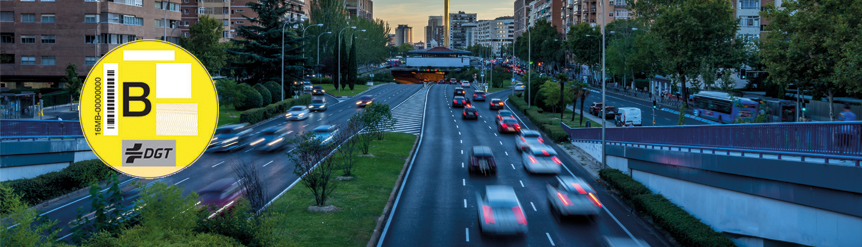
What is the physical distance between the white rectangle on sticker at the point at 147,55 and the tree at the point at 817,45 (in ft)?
124

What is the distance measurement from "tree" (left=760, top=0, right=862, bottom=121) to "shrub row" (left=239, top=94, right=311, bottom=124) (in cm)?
4030

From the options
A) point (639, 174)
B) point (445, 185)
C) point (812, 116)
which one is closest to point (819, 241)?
point (639, 174)

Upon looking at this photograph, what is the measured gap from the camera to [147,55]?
4.77 meters

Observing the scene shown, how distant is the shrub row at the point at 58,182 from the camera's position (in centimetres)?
2177

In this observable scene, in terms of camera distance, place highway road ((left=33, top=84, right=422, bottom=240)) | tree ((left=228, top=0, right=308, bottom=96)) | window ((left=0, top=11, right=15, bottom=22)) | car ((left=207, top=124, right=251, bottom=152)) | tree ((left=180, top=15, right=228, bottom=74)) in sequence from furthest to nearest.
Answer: tree ((left=180, top=15, right=228, bottom=74)), tree ((left=228, top=0, right=308, bottom=96)), window ((left=0, top=11, right=15, bottom=22)), car ((left=207, top=124, right=251, bottom=152)), highway road ((left=33, top=84, right=422, bottom=240))

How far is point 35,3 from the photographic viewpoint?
64.3 metres

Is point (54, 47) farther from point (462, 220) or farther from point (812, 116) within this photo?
point (812, 116)

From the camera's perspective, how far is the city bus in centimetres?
5219

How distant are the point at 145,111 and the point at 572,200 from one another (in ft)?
64.0

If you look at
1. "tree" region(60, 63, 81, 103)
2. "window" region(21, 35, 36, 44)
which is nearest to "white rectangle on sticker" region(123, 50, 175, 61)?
"tree" region(60, 63, 81, 103)

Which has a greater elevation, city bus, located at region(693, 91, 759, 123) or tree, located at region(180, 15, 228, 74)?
tree, located at region(180, 15, 228, 74)

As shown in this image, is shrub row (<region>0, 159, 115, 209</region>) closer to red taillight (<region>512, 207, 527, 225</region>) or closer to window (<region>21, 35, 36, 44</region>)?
red taillight (<region>512, 207, 527, 225</region>)

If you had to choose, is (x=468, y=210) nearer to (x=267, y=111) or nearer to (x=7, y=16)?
(x=267, y=111)

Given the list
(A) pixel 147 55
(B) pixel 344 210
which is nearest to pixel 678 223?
(B) pixel 344 210
